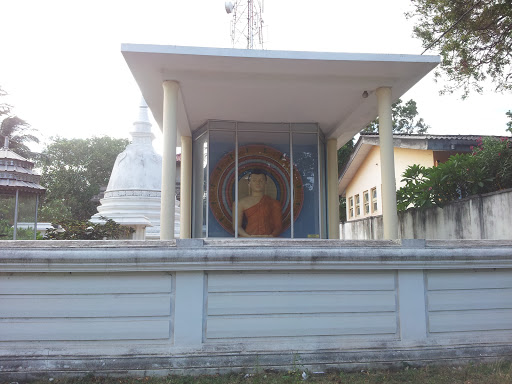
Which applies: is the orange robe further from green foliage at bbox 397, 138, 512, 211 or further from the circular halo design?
green foliage at bbox 397, 138, 512, 211

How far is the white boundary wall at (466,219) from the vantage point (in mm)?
6941

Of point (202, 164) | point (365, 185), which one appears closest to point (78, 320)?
point (202, 164)

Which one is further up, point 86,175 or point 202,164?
point 86,175

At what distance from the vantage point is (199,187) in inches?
340

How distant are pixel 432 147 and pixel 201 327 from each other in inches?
417

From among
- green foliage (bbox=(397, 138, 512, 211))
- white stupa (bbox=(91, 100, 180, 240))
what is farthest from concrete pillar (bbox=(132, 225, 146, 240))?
green foliage (bbox=(397, 138, 512, 211))

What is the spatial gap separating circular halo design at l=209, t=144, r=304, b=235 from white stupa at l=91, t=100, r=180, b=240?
16.9 feet

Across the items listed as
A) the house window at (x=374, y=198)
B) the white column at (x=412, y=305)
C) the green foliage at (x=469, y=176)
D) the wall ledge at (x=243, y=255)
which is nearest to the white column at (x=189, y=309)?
the wall ledge at (x=243, y=255)

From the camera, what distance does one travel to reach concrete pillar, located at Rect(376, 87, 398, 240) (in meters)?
6.14

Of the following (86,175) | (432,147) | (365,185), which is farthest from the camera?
(86,175)

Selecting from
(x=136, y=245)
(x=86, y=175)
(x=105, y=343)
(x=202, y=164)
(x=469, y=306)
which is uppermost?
(x=86, y=175)

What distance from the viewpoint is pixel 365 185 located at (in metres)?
18.1

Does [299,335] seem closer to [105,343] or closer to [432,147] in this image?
[105,343]

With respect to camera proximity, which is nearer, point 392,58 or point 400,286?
point 400,286
